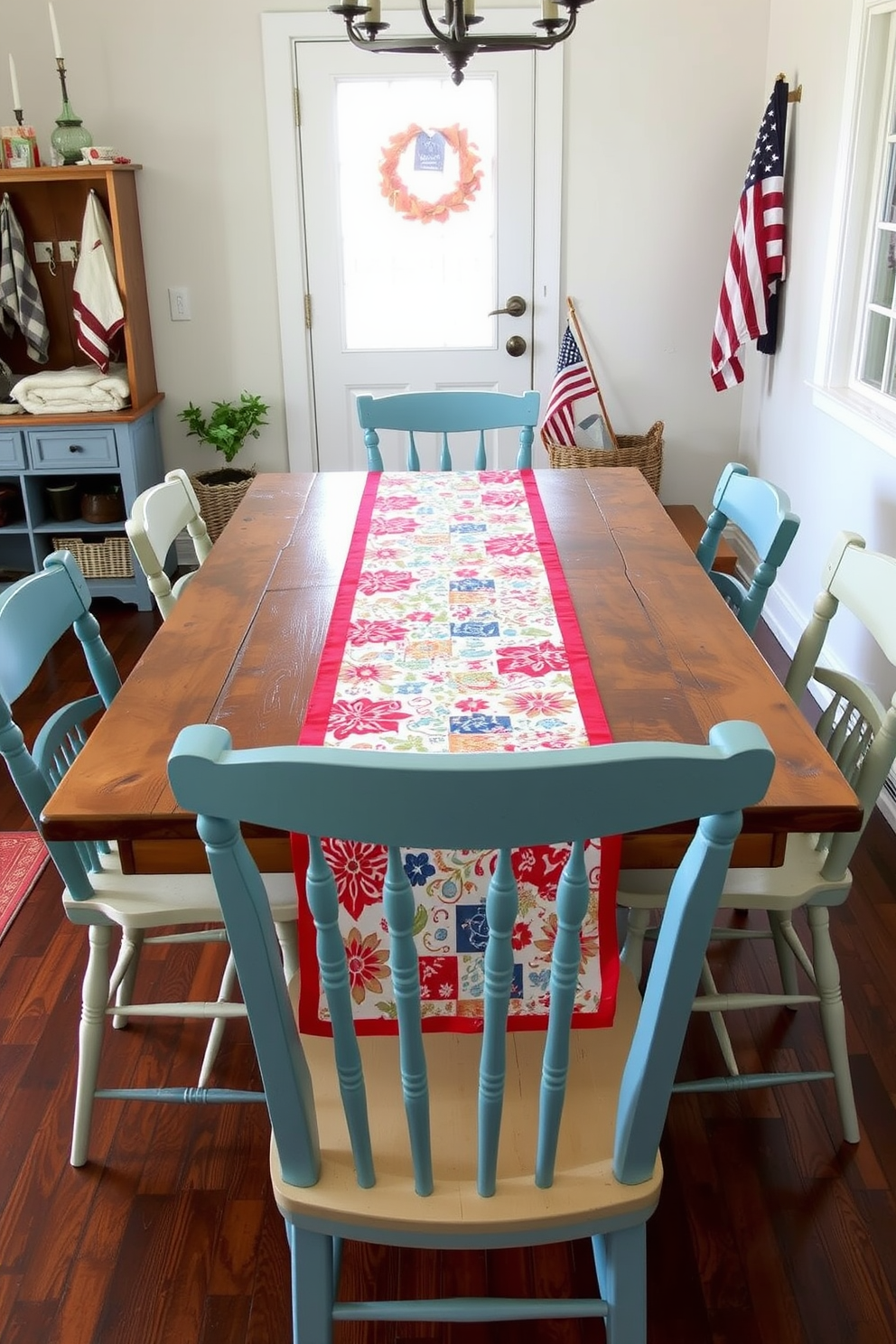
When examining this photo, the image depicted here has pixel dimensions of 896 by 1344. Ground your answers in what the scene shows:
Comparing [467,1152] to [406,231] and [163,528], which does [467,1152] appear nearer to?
[163,528]

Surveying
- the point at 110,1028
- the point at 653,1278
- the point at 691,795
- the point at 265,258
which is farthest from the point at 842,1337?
the point at 265,258


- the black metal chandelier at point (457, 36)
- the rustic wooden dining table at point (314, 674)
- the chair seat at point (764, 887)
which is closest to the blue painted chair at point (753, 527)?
the rustic wooden dining table at point (314, 674)

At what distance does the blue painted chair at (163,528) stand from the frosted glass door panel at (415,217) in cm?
217

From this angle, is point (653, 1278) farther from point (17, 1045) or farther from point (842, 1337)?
point (17, 1045)

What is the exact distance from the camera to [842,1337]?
5.15ft

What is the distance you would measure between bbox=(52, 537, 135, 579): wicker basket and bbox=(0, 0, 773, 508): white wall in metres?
0.56

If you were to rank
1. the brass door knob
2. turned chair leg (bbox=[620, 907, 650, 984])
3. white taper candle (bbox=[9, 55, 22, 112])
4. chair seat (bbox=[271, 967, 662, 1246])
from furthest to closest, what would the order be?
1. the brass door knob
2. white taper candle (bbox=[9, 55, 22, 112])
3. turned chair leg (bbox=[620, 907, 650, 984])
4. chair seat (bbox=[271, 967, 662, 1246])

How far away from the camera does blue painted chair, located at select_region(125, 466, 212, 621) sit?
205cm

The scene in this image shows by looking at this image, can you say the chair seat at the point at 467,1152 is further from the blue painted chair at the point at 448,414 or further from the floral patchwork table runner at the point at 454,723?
the blue painted chair at the point at 448,414

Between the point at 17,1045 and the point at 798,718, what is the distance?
1.50 m

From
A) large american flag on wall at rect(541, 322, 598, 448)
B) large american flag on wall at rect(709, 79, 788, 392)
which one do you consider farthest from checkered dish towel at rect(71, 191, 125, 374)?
large american flag on wall at rect(709, 79, 788, 392)

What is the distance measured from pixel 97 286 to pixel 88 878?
9.36 ft

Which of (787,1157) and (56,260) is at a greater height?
(56,260)

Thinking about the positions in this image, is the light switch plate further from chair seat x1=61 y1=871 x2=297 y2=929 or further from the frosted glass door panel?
chair seat x1=61 y1=871 x2=297 y2=929
